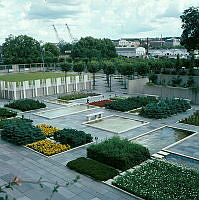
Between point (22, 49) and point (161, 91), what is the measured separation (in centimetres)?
4798

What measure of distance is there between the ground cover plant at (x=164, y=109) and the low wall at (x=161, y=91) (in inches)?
145

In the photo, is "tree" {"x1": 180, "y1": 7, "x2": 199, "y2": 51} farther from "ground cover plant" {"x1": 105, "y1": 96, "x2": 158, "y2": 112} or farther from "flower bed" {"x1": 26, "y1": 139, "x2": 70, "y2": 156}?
"flower bed" {"x1": 26, "y1": 139, "x2": 70, "y2": 156}

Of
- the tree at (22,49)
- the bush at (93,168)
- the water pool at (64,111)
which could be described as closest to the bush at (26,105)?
the water pool at (64,111)

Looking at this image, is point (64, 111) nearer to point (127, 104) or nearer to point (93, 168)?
point (127, 104)

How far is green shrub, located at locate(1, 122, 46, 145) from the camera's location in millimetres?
16297

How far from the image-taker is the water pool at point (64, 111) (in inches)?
921

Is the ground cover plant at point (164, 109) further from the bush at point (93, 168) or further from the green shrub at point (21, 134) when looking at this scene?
the bush at point (93, 168)

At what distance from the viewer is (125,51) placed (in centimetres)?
10362

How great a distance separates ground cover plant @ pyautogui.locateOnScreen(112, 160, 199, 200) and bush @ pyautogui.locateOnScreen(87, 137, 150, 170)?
A: 0.59 m

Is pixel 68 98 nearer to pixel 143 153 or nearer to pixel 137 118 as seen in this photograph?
pixel 137 118

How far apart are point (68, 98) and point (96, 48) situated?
1947 inches

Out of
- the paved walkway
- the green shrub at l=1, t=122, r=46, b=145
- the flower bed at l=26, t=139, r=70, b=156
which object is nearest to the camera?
the paved walkway

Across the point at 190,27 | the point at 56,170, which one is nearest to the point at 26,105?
the point at 56,170

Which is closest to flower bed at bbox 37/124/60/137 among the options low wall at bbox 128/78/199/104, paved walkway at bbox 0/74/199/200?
paved walkway at bbox 0/74/199/200
